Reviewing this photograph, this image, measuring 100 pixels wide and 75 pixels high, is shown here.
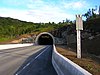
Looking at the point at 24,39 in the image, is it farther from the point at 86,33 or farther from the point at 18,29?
the point at 18,29

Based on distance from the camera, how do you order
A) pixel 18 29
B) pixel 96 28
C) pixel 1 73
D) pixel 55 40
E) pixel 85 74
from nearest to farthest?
pixel 85 74, pixel 1 73, pixel 96 28, pixel 55 40, pixel 18 29

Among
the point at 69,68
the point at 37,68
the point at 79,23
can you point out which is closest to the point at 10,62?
the point at 37,68

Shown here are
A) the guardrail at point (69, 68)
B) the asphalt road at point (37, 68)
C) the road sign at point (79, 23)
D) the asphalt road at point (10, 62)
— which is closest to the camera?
the guardrail at point (69, 68)

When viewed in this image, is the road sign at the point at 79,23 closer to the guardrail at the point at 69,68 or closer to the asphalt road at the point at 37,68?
the asphalt road at the point at 37,68

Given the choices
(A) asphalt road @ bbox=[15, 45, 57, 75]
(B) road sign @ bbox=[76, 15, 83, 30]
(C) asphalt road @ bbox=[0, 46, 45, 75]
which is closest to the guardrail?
(A) asphalt road @ bbox=[15, 45, 57, 75]

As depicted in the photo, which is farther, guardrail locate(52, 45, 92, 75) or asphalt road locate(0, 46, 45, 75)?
asphalt road locate(0, 46, 45, 75)

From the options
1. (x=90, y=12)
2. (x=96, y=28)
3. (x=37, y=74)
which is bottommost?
(x=37, y=74)

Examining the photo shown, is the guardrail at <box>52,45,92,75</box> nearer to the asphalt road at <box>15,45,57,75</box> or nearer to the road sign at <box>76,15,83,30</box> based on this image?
the asphalt road at <box>15,45,57,75</box>

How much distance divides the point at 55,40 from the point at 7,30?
69.7m

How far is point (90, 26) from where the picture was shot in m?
96.8

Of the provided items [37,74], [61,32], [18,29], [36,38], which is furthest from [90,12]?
[37,74]

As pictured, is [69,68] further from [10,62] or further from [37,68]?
[10,62]

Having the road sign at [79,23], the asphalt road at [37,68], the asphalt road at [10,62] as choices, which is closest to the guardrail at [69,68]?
the asphalt road at [37,68]

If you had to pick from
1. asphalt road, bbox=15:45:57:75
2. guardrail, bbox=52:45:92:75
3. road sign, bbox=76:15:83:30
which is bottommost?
asphalt road, bbox=15:45:57:75
